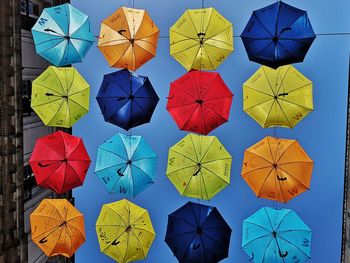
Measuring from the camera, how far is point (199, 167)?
14.7 m

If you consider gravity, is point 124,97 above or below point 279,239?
above

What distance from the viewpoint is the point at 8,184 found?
1562 cm

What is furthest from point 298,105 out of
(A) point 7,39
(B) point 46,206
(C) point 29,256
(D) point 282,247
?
(C) point 29,256

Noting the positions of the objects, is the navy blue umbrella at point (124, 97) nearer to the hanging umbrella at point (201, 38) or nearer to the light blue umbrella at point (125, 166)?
the light blue umbrella at point (125, 166)

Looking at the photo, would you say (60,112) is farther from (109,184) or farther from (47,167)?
(109,184)

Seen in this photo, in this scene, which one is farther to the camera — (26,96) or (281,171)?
(26,96)

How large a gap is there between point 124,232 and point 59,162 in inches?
158

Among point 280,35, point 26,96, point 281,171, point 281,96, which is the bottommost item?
point 281,171

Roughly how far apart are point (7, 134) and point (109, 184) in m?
4.94

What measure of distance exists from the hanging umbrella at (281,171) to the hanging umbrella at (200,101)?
2.26m

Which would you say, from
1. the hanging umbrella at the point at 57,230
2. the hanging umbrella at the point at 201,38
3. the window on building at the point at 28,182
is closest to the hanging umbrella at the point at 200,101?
the hanging umbrella at the point at 201,38

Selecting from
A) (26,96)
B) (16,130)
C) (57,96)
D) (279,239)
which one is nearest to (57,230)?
(16,130)

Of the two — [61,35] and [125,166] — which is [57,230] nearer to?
[125,166]

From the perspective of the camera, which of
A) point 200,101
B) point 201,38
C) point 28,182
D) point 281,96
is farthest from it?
point 28,182
